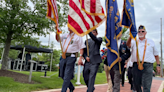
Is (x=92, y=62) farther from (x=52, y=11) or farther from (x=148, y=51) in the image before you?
(x=52, y=11)

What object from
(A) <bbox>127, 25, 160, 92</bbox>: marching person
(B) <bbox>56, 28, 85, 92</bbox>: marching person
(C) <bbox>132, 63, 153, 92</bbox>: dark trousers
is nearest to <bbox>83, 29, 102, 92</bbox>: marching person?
(B) <bbox>56, 28, 85, 92</bbox>: marching person

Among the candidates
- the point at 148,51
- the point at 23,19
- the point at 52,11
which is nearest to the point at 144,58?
the point at 148,51

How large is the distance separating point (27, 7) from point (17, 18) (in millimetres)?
821

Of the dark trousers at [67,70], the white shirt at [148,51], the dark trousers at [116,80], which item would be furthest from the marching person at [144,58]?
the dark trousers at [67,70]

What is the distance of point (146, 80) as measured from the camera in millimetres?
3730

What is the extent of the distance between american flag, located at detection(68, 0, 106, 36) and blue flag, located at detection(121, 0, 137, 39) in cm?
54

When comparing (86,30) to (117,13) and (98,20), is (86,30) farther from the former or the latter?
(117,13)

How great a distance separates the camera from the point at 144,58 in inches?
150

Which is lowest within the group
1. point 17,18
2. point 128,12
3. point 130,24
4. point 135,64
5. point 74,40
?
point 135,64

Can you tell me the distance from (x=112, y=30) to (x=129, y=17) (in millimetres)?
514

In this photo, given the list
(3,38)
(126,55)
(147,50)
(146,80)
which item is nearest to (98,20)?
(126,55)

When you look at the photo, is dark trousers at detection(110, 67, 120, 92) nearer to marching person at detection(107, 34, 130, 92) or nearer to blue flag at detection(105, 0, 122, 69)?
marching person at detection(107, 34, 130, 92)

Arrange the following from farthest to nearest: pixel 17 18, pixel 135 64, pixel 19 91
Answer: pixel 17 18, pixel 19 91, pixel 135 64

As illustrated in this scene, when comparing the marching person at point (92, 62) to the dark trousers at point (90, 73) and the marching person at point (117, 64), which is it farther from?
the marching person at point (117, 64)
